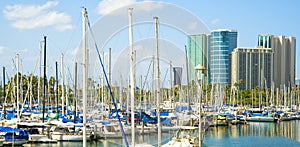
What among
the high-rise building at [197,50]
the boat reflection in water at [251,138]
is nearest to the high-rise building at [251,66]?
the boat reflection in water at [251,138]

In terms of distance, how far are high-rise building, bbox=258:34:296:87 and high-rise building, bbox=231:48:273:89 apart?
5759mm

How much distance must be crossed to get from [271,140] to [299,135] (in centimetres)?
598

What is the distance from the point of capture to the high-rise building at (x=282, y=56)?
5822 inches

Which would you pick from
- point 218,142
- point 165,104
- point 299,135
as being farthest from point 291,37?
point 218,142

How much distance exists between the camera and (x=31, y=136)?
1374 inches

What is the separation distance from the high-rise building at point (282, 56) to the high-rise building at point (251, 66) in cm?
576

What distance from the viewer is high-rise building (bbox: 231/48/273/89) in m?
132

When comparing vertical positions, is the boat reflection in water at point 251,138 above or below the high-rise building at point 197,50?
below

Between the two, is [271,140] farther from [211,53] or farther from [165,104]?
[165,104]

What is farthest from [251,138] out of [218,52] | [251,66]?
[251,66]

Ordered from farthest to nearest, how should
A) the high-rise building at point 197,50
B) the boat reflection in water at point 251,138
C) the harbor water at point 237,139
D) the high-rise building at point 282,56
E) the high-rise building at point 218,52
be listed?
the high-rise building at point 282,56 < the boat reflection in water at point 251,138 < the high-rise building at point 218,52 < the harbor water at point 237,139 < the high-rise building at point 197,50

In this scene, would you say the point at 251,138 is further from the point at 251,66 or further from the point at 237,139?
the point at 251,66

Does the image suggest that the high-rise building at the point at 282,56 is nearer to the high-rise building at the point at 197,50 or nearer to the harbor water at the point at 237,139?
the harbor water at the point at 237,139

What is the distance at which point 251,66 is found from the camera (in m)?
136
